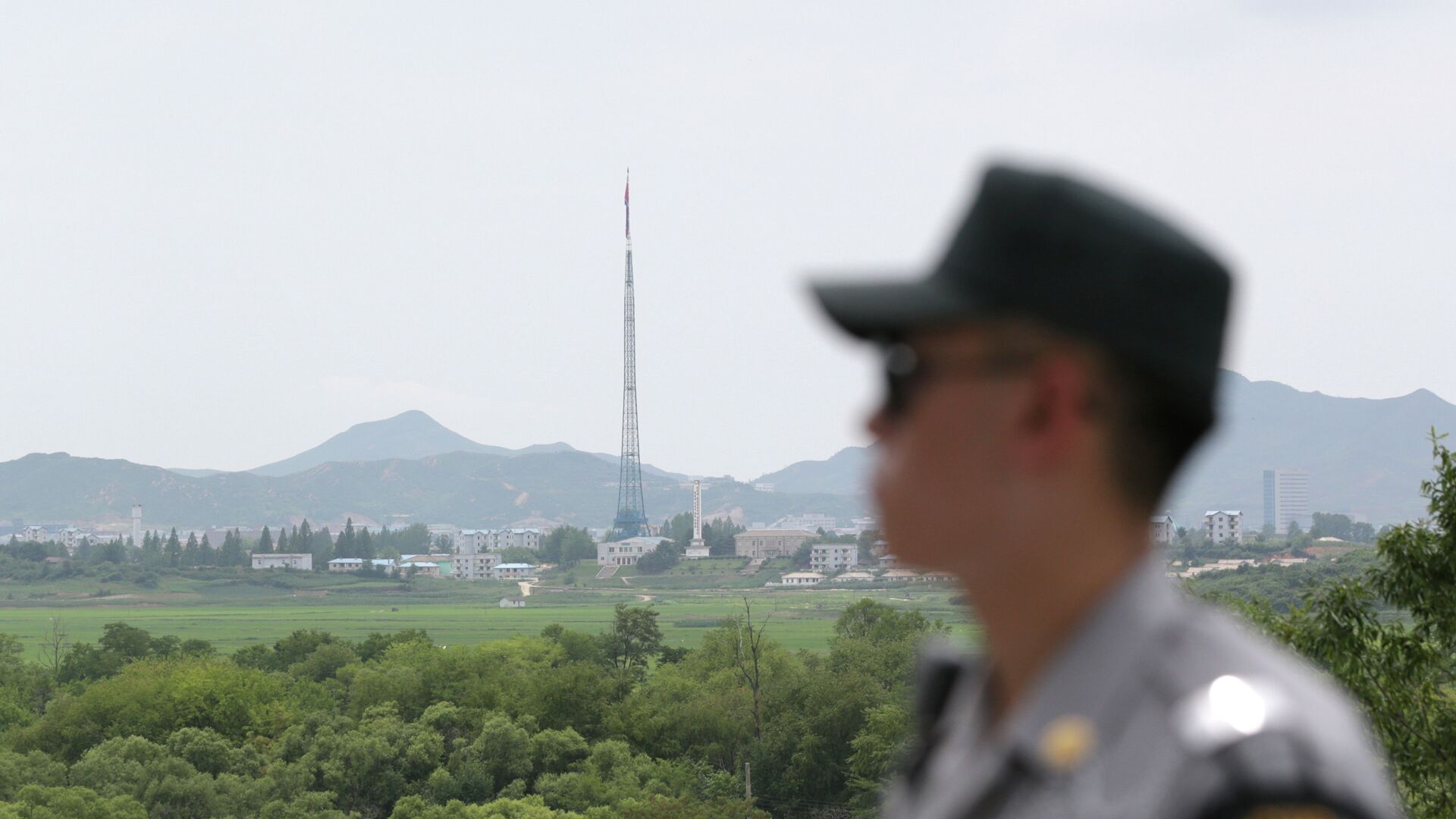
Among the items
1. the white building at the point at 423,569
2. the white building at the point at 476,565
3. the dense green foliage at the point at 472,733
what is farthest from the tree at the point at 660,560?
the dense green foliage at the point at 472,733

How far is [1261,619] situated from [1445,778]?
312cm

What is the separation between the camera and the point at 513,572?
16900 cm

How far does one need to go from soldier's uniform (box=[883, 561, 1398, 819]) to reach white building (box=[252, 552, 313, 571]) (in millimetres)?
174960

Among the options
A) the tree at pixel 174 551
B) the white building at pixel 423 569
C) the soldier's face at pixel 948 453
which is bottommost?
the white building at pixel 423 569

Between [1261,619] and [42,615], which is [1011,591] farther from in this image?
[42,615]

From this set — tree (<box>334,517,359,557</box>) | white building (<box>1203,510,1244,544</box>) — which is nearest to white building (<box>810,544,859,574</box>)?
white building (<box>1203,510,1244,544</box>)

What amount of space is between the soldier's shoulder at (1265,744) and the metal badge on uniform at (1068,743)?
52mm

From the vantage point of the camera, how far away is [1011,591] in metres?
0.98

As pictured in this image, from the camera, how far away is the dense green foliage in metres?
47.1

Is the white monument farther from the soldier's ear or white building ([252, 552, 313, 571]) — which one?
the soldier's ear

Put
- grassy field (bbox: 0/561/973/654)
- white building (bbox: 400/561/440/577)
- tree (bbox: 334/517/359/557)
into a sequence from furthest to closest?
tree (bbox: 334/517/359/557)
white building (bbox: 400/561/440/577)
grassy field (bbox: 0/561/973/654)

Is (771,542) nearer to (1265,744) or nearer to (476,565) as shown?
(476,565)

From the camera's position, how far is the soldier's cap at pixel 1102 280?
91 cm

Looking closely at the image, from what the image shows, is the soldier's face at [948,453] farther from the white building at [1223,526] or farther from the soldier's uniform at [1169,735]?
the white building at [1223,526]
